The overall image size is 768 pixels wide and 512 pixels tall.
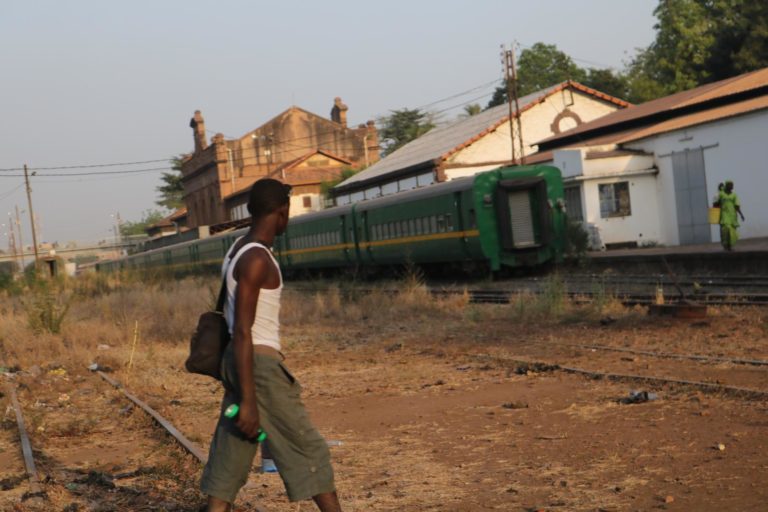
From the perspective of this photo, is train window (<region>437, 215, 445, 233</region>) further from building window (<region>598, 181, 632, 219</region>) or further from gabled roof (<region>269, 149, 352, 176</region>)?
gabled roof (<region>269, 149, 352, 176</region>)

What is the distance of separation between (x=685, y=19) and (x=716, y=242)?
159 feet

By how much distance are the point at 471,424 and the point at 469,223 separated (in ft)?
55.4

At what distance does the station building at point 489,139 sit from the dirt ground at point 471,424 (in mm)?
32823

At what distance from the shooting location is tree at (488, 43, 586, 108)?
297ft

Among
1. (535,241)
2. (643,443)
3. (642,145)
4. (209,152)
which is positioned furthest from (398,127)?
(643,443)

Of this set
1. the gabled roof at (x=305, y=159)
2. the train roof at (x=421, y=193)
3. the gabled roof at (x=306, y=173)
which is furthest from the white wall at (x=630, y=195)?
the gabled roof at (x=305, y=159)

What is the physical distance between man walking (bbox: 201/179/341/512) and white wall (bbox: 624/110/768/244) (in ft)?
82.8

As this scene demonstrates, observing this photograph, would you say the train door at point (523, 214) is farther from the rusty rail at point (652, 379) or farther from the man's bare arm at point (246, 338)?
the man's bare arm at point (246, 338)

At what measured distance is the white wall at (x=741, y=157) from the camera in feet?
91.2

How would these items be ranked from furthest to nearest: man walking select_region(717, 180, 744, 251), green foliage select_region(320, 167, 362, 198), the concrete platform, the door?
green foliage select_region(320, 167, 362, 198) < the door < man walking select_region(717, 180, 744, 251) < the concrete platform

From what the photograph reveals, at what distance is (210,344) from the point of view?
186 inches

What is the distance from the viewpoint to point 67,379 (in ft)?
47.8

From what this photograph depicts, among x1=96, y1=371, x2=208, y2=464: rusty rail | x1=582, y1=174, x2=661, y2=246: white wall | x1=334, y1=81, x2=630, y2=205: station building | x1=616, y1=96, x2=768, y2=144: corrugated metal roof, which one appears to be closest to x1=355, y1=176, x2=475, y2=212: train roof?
x1=582, y1=174, x2=661, y2=246: white wall

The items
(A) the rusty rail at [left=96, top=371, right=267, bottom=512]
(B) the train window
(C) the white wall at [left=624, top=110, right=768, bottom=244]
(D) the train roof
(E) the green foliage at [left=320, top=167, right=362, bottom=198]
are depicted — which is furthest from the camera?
(E) the green foliage at [left=320, top=167, right=362, bottom=198]
